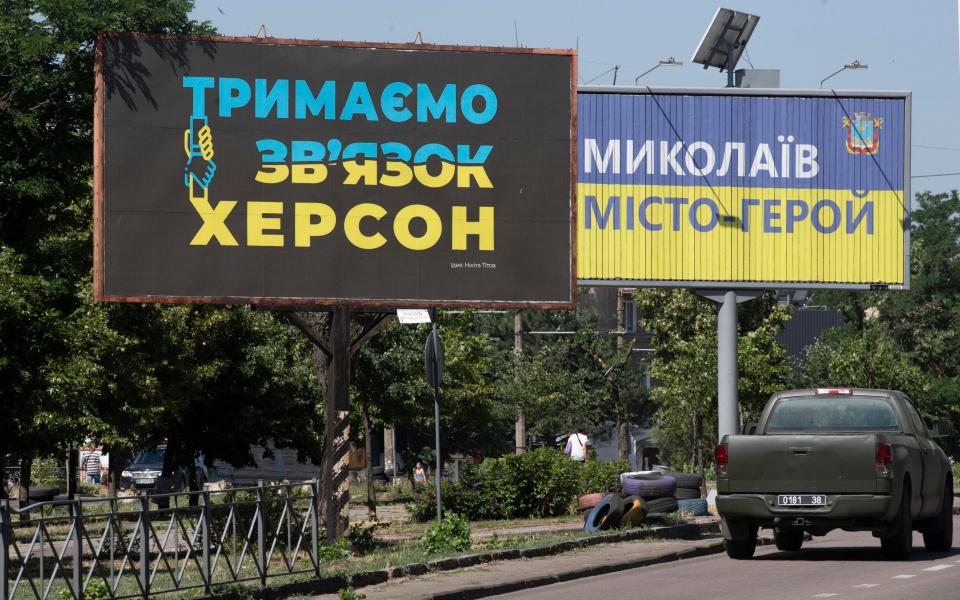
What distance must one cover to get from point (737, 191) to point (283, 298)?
12.0 m

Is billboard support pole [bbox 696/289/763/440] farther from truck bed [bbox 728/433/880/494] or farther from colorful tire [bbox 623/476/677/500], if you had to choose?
truck bed [bbox 728/433/880/494]

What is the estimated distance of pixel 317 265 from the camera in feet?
61.5

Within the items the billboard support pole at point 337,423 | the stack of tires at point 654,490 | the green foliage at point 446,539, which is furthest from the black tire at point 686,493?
the green foliage at point 446,539

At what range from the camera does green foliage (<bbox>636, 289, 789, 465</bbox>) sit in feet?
128

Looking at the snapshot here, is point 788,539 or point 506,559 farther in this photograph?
point 788,539

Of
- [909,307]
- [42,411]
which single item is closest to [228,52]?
[42,411]

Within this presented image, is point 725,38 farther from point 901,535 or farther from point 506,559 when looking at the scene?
point 506,559

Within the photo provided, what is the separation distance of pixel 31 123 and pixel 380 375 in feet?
49.9

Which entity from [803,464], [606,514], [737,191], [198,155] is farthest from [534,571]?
[737,191]

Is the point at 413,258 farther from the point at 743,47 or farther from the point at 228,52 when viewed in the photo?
the point at 743,47

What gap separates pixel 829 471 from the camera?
55.3ft

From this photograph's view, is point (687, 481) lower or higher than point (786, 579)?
higher

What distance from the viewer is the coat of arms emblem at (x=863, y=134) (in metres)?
28.3

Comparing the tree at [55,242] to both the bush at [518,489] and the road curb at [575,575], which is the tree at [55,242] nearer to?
the bush at [518,489]
